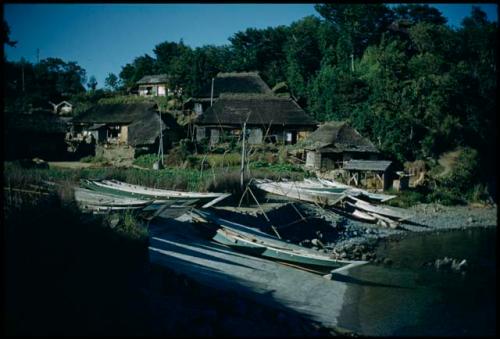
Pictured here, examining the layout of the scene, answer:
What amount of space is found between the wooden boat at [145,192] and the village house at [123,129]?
1181 cm

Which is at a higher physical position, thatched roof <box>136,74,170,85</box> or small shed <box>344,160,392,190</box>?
thatched roof <box>136,74,170,85</box>

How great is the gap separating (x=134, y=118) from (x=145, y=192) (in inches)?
842

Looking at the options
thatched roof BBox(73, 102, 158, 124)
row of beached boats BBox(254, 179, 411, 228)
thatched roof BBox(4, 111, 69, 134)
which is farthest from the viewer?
thatched roof BBox(73, 102, 158, 124)

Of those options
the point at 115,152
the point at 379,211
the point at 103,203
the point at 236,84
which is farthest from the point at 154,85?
the point at 103,203

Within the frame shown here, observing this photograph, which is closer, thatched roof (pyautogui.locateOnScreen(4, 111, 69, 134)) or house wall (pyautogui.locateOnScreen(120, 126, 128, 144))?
thatched roof (pyautogui.locateOnScreen(4, 111, 69, 134))

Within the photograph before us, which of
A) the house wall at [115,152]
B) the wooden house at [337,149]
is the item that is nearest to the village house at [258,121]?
the wooden house at [337,149]

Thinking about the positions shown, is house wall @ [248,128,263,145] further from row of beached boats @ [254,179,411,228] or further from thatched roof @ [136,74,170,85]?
thatched roof @ [136,74,170,85]

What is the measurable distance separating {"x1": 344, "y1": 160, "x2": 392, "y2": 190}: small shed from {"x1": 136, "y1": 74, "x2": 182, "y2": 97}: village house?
3029 cm

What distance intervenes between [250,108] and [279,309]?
90.4 feet

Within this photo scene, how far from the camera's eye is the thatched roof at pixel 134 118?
109 ft

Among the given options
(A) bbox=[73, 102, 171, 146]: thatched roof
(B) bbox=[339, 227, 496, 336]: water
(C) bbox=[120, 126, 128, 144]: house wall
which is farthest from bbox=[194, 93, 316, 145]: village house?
(B) bbox=[339, 227, 496, 336]: water

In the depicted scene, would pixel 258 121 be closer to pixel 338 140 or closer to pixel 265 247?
pixel 338 140

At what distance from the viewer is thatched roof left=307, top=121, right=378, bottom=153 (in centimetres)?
2733

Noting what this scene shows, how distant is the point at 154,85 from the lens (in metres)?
51.6
